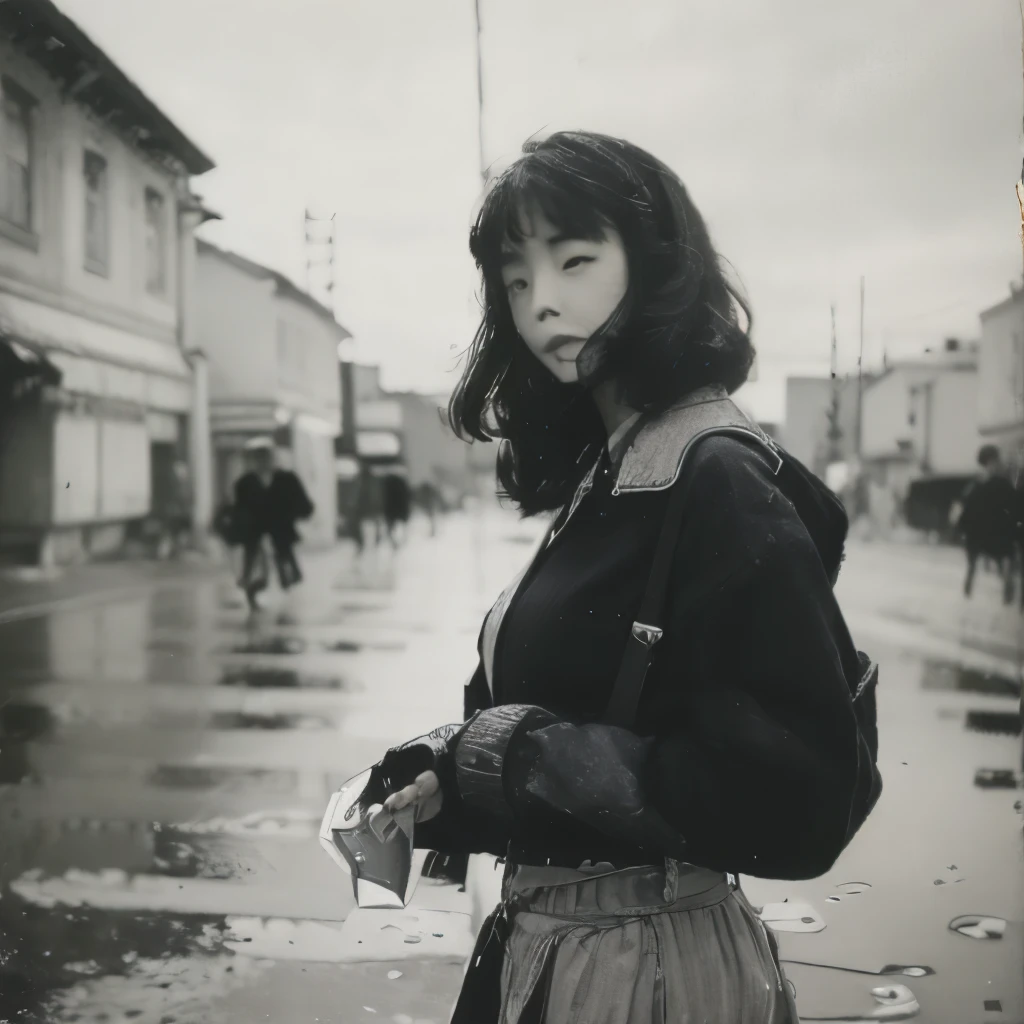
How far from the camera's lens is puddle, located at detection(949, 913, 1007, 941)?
6.36 ft

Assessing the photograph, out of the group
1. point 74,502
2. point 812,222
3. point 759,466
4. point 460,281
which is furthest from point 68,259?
point 759,466

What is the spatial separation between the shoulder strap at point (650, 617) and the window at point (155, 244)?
1.56 m

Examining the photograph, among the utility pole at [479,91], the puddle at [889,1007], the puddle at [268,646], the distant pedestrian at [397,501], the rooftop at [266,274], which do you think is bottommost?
the puddle at [889,1007]

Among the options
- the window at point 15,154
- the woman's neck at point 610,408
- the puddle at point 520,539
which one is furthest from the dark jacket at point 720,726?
the window at point 15,154

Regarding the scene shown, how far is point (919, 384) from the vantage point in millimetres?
1998

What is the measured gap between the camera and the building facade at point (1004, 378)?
193 cm

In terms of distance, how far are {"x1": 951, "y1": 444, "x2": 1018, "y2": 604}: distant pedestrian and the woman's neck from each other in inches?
46.3

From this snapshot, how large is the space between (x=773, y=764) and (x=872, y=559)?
132 cm

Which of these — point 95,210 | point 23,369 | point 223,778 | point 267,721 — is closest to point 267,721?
point 267,721

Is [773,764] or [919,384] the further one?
[919,384]

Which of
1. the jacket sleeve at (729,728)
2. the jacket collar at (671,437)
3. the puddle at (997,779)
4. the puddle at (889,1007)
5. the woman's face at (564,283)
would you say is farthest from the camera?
the puddle at (997,779)

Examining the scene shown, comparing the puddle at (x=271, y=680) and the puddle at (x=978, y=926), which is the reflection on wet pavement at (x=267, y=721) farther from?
the puddle at (x=978, y=926)

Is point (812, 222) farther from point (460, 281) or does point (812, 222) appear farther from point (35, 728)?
point (35, 728)

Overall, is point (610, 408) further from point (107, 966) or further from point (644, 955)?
point (107, 966)
